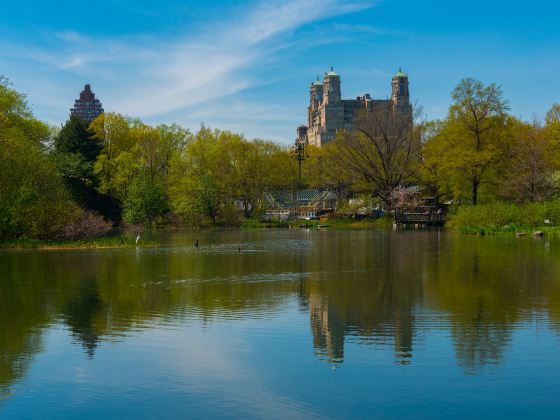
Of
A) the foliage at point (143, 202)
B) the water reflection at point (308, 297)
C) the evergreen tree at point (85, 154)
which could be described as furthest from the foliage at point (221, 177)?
the water reflection at point (308, 297)

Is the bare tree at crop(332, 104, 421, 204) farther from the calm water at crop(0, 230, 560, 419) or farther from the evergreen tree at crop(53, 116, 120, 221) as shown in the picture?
the calm water at crop(0, 230, 560, 419)

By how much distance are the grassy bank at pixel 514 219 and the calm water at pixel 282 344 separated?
27.6 metres

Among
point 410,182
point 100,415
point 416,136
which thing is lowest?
point 100,415

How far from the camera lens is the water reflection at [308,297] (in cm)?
1222

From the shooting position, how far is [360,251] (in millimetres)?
34156

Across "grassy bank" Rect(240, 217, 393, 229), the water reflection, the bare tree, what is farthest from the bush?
the bare tree

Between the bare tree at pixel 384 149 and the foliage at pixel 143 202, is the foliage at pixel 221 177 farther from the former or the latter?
the bare tree at pixel 384 149

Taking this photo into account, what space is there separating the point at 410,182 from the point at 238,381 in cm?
7084

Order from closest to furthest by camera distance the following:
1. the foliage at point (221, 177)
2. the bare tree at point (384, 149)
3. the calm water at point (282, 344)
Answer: the calm water at point (282, 344) < the bare tree at point (384, 149) < the foliage at point (221, 177)

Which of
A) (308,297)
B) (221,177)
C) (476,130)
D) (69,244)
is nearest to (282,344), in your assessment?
(308,297)

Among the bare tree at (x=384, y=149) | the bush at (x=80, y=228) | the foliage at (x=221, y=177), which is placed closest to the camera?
the bush at (x=80, y=228)

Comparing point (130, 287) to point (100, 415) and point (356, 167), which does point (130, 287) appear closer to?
point (100, 415)

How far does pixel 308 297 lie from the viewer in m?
17.5

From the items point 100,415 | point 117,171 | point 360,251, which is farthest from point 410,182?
point 100,415
